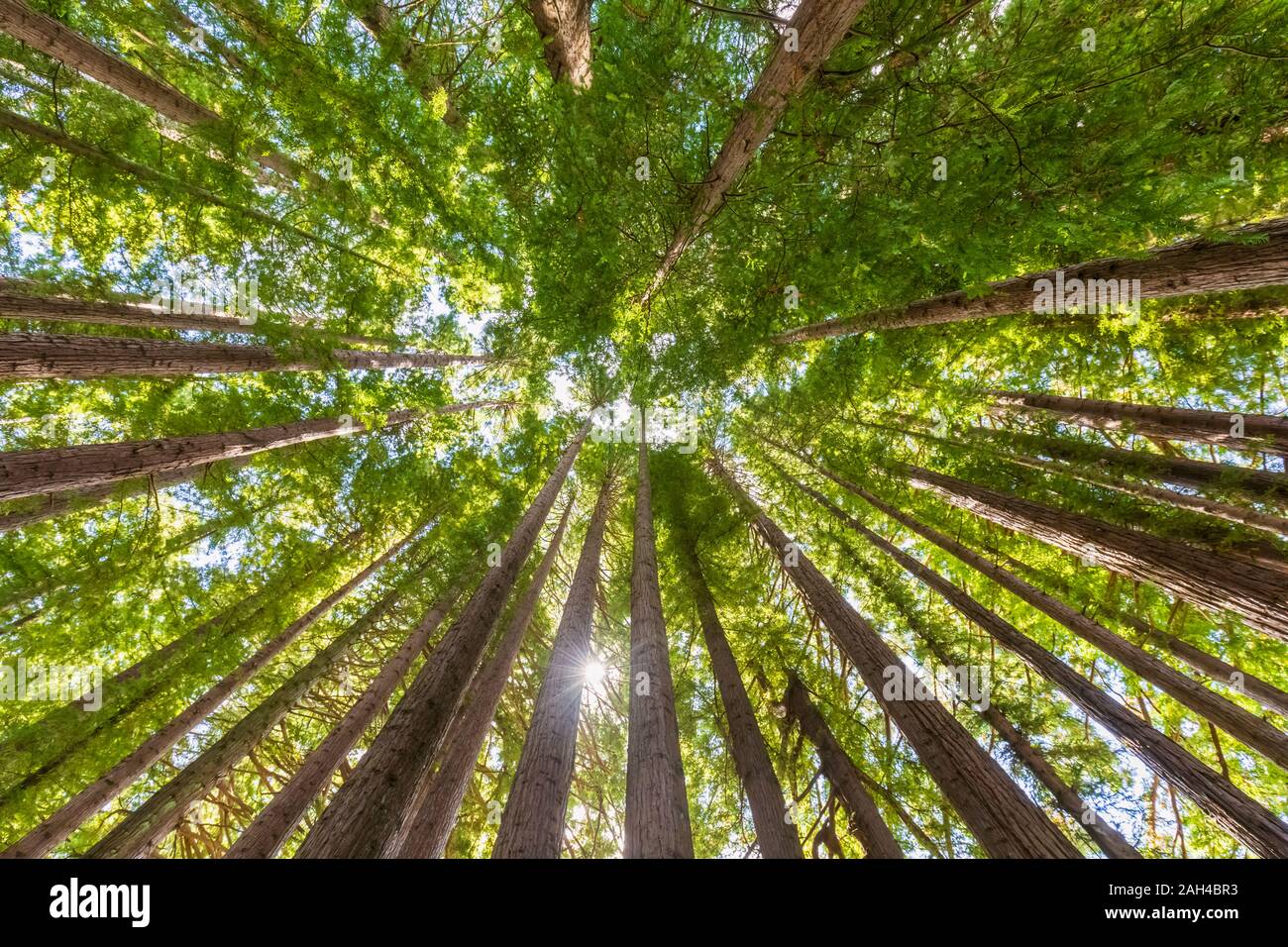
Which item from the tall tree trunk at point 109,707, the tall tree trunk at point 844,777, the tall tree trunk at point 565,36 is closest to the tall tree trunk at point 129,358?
the tall tree trunk at point 109,707

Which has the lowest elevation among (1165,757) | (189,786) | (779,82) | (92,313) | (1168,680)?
(189,786)

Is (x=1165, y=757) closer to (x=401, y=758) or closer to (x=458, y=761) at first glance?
(x=401, y=758)

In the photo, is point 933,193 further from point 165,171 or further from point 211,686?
point 211,686

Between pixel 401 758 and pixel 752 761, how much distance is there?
3800 millimetres

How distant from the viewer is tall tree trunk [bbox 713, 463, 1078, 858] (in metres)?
2.81

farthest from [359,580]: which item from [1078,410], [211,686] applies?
[1078,410]

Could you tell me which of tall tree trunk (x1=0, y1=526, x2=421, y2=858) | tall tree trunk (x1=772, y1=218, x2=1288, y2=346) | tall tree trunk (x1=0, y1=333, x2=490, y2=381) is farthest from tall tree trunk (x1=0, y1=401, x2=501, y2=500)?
tall tree trunk (x1=772, y1=218, x2=1288, y2=346)

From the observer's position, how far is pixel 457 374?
1021cm

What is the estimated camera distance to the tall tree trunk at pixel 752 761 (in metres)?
4.20

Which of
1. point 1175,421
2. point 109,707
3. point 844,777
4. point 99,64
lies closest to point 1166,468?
point 1175,421

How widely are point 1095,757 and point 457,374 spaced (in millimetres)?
12953

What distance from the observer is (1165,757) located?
4.25 meters

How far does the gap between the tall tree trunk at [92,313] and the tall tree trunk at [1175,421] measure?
1255cm

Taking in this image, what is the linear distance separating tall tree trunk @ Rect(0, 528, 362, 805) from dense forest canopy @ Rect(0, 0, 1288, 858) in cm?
8
